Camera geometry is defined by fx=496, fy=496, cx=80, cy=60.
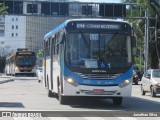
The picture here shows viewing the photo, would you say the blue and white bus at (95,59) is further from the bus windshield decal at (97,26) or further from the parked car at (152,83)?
the parked car at (152,83)

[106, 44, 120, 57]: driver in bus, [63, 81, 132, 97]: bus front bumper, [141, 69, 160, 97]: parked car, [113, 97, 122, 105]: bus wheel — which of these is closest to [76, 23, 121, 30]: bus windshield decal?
[106, 44, 120, 57]: driver in bus

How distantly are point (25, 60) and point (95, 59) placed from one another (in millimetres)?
45908

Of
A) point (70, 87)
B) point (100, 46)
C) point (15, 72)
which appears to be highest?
point (100, 46)

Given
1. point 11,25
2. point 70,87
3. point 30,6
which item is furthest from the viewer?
point 11,25

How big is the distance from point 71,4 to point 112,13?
5.07m

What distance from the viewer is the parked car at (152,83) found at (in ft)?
83.2

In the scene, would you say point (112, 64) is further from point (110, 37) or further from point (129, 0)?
point (129, 0)

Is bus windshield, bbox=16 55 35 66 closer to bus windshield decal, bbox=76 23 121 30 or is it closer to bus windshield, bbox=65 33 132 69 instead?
bus windshield decal, bbox=76 23 121 30

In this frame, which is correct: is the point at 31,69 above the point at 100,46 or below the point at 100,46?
below

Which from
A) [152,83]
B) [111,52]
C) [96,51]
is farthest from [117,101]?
[152,83]

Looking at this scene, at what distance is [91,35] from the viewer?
61.0ft

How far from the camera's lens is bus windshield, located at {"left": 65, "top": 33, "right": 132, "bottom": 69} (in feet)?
60.0

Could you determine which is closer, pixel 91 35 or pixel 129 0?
pixel 91 35

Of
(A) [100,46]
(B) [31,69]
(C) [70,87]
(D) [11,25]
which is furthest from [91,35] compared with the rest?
(D) [11,25]
